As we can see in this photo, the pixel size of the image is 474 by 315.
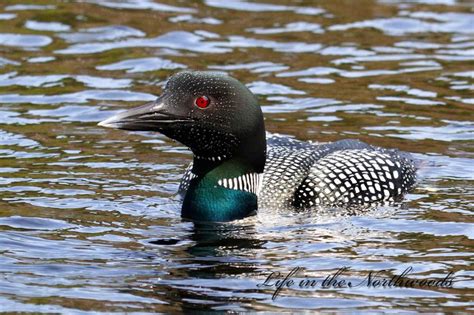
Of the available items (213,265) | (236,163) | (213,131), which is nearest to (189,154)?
(236,163)

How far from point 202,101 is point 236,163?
19.3 inches

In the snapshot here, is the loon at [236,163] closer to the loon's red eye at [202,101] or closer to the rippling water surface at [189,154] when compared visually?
the loon's red eye at [202,101]

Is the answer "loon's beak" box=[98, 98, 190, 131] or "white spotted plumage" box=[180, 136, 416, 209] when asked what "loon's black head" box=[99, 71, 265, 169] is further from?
"white spotted plumage" box=[180, 136, 416, 209]

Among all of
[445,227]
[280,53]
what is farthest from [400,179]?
[280,53]

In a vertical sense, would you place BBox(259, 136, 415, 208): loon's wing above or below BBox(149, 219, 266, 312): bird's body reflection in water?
above

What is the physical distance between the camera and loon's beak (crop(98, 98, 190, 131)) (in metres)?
8.33

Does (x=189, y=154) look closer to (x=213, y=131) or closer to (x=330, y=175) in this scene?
(x=330, y=175)

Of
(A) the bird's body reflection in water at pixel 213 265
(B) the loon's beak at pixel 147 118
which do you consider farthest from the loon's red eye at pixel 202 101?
(A) the bird's body reflection in water at pixel 213 265

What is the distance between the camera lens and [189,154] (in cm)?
1052

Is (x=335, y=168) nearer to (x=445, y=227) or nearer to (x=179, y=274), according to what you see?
(x=445, y=227)

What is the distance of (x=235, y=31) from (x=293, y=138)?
11.3ft

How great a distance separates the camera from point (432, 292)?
7039 millimetres

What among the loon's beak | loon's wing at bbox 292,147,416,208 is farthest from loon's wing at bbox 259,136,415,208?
the loon's beak

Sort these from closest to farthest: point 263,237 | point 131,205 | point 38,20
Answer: point 263,237 < point 131,205 < point 38,20
